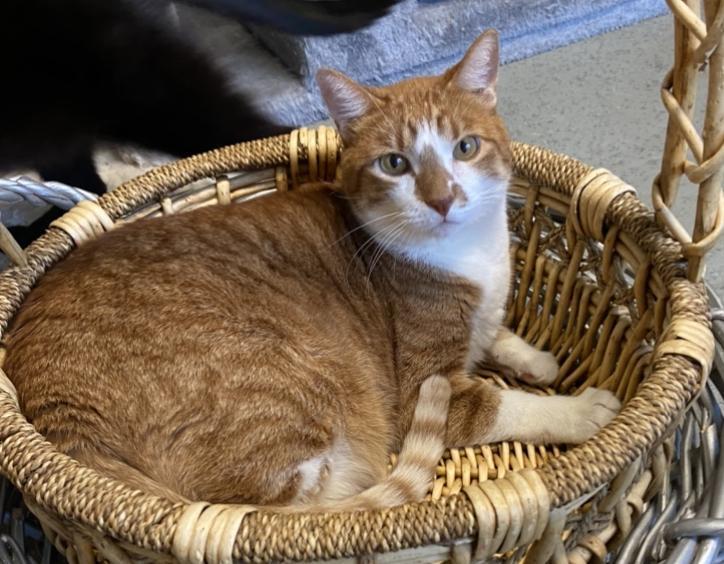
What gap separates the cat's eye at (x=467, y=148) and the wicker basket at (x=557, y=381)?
0.20 metres

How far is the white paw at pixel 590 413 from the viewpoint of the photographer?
1.18m

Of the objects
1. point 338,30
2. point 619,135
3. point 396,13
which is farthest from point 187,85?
point 619,135

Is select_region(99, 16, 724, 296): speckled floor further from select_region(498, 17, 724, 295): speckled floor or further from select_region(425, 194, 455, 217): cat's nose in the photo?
select_region(425, 194, 455, 217): cat's nose

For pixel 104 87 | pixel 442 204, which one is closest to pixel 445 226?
pixel 442 204

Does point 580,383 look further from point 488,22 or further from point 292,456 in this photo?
point 488,22

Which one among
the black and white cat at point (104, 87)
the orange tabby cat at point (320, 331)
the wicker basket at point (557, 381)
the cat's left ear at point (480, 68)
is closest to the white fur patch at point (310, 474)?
the orange tabby cat at point (320, 331)

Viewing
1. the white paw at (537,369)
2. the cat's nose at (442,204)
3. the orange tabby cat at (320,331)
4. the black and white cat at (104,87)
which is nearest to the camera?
the orange tabby cat at (320,331)

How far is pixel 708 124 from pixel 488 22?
1719mm

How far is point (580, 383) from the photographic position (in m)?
1.38

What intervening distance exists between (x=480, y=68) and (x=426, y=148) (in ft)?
0.61

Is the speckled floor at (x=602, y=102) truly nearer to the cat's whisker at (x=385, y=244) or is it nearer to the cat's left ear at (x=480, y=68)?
the cat's left ear at (x=480, y=68)

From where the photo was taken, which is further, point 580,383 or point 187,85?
point 187,85

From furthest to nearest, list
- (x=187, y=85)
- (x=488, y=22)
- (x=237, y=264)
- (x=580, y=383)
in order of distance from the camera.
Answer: (x=488, y=22)
(x=187, y=85)
(x=580, y=383)
(x=237, y=264)

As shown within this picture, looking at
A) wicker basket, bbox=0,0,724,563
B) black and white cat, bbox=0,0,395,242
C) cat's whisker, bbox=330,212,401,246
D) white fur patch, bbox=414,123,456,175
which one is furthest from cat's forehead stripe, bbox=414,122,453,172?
black and white cat, bbox=0,0,395,242
